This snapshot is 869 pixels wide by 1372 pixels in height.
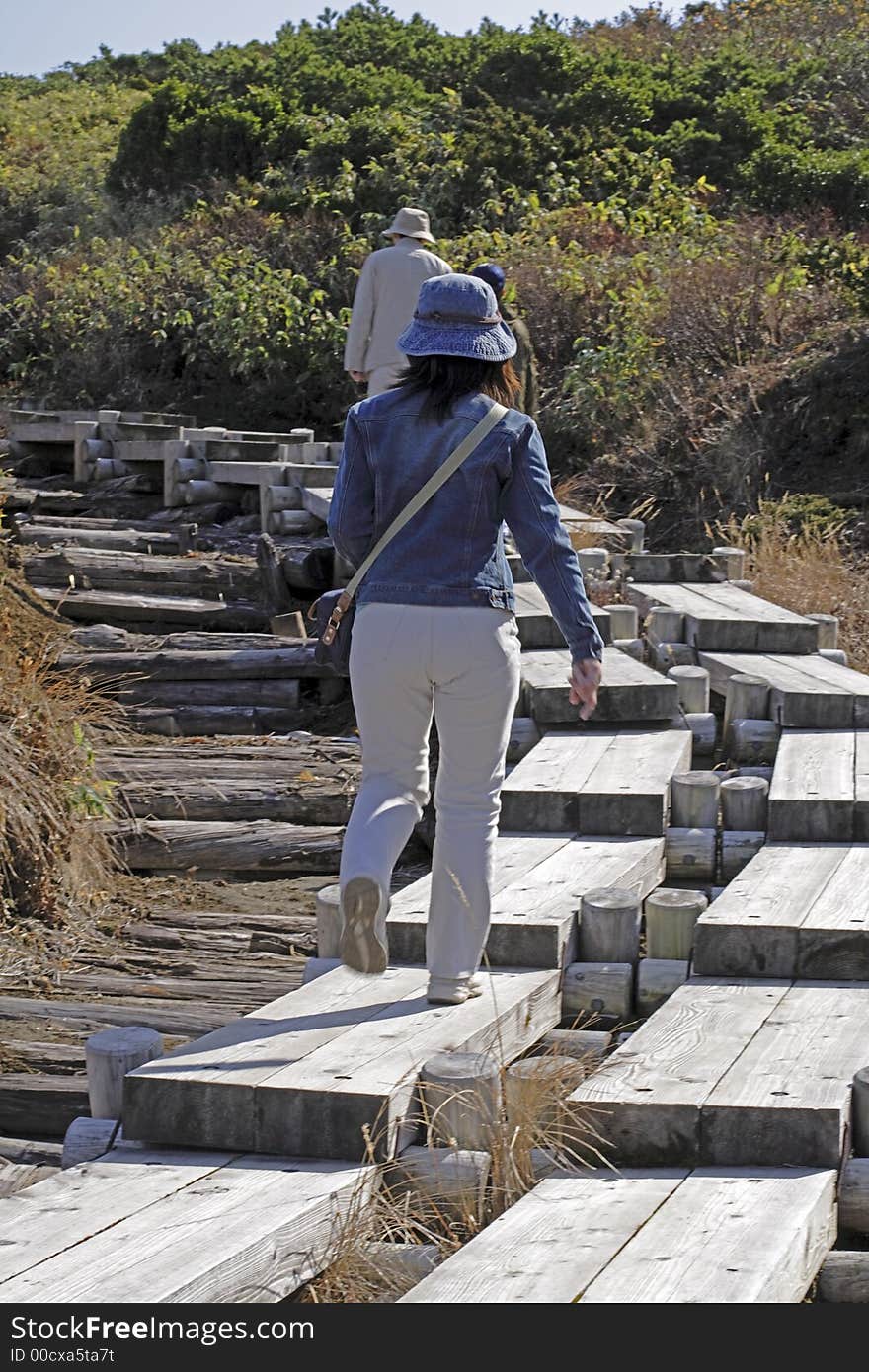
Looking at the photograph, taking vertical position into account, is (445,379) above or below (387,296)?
below

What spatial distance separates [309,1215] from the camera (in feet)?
11.8

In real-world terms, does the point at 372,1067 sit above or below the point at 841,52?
below

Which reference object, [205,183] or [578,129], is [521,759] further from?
[205,183]

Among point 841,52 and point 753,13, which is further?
point 753,13

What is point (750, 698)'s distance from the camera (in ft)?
24.4

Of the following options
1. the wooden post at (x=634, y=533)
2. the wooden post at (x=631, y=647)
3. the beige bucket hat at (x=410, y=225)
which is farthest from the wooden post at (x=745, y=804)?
the wooden post at (x=634, y=533)

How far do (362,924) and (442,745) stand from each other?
0.55m

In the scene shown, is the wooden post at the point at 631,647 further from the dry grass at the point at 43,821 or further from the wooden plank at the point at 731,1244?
the wooden plank at the point at 731,1244

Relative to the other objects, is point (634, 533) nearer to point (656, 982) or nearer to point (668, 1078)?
point (656, 982)

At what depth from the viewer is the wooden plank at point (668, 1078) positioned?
3.88 metres

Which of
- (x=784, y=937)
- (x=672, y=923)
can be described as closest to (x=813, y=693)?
(x=672, y=923)
